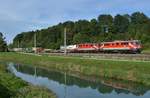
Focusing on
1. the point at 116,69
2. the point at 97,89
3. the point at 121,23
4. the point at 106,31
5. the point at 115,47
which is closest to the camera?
the point at 97,89

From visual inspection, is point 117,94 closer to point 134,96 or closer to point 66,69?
point 134,96

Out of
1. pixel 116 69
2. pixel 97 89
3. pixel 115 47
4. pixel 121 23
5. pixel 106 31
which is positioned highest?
pixel 121 23

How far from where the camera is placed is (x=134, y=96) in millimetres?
34812

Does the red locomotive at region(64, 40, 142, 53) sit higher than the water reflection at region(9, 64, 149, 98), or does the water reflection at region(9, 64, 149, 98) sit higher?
the red locomotive at region(64, 40, 142, 53)

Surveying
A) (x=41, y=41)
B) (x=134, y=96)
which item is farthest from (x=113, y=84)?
(x=41, y=41)

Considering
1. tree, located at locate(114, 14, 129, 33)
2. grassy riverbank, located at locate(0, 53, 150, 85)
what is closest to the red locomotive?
grassy riverbank, located at locate(0, 53, 150, 85)

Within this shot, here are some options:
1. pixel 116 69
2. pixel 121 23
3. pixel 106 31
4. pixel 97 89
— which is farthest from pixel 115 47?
pixel 121 23

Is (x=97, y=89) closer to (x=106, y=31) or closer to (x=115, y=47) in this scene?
(x=115, y=47)

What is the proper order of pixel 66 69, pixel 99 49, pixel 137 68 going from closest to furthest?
pixel 137 68
pixel 66 69
pixel 99 49

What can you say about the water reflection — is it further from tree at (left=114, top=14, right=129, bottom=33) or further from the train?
tree at (left=114, top=14, right=129, bottom=33)

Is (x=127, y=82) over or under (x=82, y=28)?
under

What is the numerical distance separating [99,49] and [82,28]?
8188 centimetres

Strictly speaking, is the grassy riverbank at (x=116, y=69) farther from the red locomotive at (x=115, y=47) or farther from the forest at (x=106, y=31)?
the forest at (x=106, y=31)

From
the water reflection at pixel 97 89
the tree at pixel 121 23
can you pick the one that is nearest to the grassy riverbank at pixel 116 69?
the water reflection at pixel 97 89
